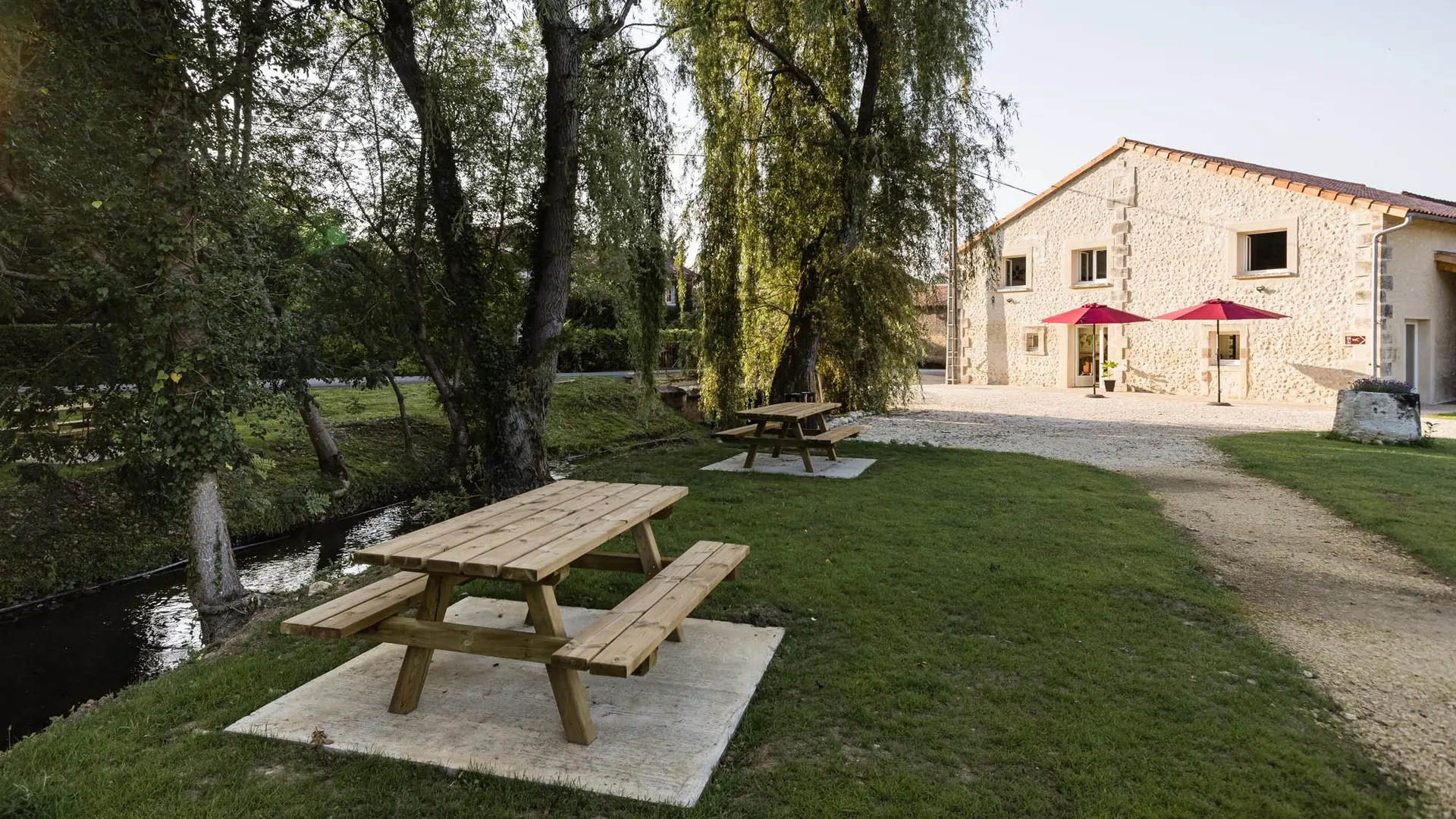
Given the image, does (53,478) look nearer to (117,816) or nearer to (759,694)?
(117,816)

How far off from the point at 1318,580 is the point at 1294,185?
49.1ft

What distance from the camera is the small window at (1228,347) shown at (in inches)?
709

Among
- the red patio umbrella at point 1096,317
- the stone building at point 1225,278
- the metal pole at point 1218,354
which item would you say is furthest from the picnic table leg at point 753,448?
the metal pole at point 1218,354

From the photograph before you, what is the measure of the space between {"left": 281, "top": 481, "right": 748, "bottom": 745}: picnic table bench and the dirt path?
267 centimetres

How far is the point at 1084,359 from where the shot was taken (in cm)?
2127

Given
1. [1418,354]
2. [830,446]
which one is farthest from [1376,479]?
[1418,354]

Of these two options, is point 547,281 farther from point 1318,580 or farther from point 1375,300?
point 1375,300

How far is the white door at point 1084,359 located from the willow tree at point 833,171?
12.4 meters

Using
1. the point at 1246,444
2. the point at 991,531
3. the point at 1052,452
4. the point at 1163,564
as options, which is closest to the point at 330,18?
the point at 991,531

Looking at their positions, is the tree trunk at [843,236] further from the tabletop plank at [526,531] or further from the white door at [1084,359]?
the white door at [1084,359]

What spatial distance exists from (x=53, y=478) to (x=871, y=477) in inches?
271

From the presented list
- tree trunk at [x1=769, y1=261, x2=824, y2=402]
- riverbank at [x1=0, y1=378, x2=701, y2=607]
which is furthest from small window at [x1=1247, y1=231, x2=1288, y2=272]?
riverbank at [x1=0, y1=378, x2=701, y2=607]

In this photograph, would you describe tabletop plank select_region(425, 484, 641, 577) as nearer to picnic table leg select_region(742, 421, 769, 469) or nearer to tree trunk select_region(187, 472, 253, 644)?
tree trunk select_region(187, 472, 253, 644)

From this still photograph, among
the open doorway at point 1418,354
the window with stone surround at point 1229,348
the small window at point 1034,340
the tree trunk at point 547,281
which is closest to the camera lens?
the tree trunk at point 547,281
